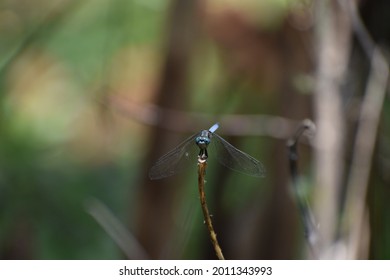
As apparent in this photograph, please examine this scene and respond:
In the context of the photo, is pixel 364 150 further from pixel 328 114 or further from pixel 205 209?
pixel 205 209

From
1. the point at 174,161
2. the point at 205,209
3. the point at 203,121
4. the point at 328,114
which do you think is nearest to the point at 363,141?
the point at 328,114

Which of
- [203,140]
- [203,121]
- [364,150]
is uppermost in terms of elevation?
[203,121]

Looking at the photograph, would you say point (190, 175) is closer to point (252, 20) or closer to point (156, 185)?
point (156, 185)

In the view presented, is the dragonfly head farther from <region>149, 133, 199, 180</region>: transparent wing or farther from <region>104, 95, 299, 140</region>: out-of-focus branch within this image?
<region>104, 95, 299, 140</region>: out-of-focus branch

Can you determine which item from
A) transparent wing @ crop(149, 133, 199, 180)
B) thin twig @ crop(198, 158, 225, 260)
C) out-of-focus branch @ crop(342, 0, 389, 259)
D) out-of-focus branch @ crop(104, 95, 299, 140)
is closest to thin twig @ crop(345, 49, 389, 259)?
out-of-focus branch @ crop(342, 0, 389, 259)

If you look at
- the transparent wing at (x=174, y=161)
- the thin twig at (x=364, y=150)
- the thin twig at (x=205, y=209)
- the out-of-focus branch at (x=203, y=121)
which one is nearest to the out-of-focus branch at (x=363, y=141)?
the thin twig at (x=364, y=150)

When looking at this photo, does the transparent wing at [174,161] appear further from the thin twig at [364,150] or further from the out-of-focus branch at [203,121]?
the out-of-focus branch at [203,121]
